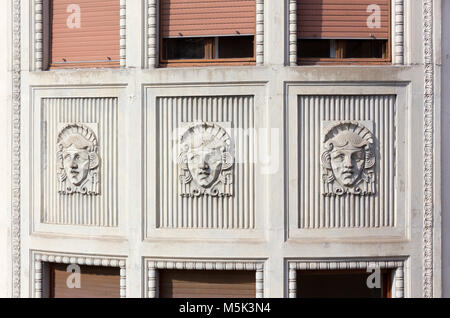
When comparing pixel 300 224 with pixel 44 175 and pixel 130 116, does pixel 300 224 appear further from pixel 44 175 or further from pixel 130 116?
pixel 44 175

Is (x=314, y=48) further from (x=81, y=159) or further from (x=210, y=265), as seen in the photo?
(x=81, y=159)

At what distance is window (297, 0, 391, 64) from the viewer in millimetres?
10188

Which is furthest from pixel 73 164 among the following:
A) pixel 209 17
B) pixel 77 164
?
pixel 209 17

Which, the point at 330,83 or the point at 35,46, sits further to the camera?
the point at 35,46

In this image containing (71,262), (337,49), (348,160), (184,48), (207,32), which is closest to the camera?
(348,160)

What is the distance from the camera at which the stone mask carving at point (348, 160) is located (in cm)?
998

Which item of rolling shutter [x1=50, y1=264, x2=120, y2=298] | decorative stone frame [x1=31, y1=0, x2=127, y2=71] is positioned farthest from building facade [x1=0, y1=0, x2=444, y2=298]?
decorative stone frame [x1=31, y1=0, x2=127, y2=71]

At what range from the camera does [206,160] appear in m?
10.0

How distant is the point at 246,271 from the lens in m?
10.2

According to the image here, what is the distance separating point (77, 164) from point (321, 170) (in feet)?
13.3

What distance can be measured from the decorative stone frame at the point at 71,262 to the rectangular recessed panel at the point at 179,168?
0.98m

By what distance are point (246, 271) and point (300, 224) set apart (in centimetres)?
119

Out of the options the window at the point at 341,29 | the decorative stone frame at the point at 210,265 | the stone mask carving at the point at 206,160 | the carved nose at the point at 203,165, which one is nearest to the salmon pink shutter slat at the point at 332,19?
the window at the point at 341,29

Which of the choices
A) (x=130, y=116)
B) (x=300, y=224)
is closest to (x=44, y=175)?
(x=130, y=116)
